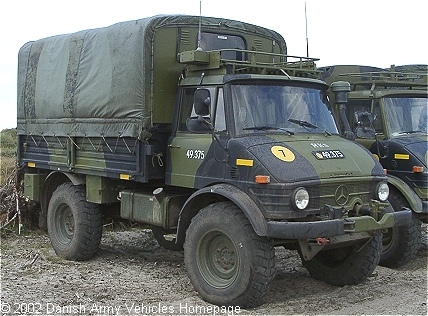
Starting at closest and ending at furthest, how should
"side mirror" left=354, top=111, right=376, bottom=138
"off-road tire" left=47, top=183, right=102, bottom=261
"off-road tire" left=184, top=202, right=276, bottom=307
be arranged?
1. "off-road tire" left=184, top=202, right=276, bottom=307
2. "side mirror" left=354, top=111, right=376, bottom=138
3. "off-road tire" left=47, top=183, right=102, bottom=261

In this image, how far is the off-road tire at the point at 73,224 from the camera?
382 inches

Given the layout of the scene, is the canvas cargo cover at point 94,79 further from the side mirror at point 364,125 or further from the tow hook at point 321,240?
the tow hook at point 321,240

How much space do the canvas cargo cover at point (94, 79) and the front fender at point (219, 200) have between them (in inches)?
49.2

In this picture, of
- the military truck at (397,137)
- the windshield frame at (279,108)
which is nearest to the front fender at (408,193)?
the military truck at (397,137)

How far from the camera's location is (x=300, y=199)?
22.9ft

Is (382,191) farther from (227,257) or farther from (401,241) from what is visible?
(401,241)

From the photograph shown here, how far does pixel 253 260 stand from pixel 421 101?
4599 mm

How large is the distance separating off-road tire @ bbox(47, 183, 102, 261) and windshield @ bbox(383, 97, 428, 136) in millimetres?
4491

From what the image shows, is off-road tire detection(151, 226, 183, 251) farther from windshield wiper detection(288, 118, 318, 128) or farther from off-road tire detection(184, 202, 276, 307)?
windshield wiper detection(288, 118, 318, 128)

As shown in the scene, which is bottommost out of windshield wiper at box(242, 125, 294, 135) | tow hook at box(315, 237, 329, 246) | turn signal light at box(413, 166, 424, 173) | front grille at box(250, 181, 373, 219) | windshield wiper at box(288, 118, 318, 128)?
tow hook at box(315, 237, 329, 246)

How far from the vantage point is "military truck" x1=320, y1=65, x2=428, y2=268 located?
9.44 meters

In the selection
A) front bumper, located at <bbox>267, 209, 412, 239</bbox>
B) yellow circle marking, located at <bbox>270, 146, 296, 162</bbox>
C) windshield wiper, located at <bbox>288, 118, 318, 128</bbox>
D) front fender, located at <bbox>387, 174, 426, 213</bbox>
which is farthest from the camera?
front fender, located at <bbox>387, 174, 426, 213</bbox>

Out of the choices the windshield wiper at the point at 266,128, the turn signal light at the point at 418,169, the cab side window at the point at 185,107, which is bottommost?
the turn signal light at the point at 418,169

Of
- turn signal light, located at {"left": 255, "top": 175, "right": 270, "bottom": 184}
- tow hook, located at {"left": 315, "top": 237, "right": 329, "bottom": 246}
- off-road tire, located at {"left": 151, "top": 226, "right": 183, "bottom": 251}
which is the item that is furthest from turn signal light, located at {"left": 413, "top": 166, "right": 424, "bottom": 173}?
off-road tire, located at {"left": 151, "top": 226, "right": 183, "bottom": 251}
